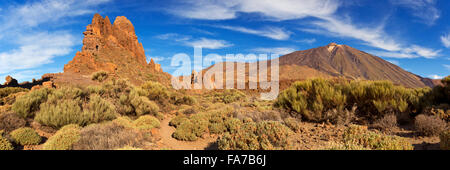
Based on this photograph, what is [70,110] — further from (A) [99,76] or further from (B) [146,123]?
(A) [99,76]

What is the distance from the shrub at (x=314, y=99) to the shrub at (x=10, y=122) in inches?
355

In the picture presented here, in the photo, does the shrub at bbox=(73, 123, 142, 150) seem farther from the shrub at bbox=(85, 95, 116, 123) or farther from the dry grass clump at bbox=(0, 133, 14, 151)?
the shrub at bbox=(85, 95, 116, 123)

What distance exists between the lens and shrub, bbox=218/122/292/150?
14.9 ft

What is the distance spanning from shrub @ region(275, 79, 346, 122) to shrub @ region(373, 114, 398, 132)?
3.96ft

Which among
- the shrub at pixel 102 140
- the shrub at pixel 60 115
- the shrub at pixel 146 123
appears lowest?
the shrub at pixel 146 123

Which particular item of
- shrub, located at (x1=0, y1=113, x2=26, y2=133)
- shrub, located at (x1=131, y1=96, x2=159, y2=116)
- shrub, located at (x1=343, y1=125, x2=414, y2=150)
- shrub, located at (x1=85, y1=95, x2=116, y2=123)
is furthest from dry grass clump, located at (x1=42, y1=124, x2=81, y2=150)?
shrub, located at (x1=343, y1=125, x2=414, y2=150)

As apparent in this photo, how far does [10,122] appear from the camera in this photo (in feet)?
19.1

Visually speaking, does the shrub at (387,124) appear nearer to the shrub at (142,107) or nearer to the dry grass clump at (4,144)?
the shrub at (142,107)

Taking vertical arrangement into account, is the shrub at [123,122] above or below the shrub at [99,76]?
below

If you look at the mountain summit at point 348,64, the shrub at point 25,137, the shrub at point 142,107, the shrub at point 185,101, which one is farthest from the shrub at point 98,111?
the mountain summit at point 348,64

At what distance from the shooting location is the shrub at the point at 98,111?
22.2ft
